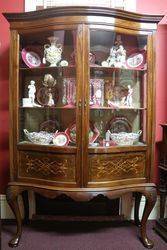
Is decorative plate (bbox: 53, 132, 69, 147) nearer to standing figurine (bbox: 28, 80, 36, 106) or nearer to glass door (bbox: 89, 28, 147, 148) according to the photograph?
glass door (bbox: 89, 28, 147, 148)

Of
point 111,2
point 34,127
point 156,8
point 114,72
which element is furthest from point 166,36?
point 34,127

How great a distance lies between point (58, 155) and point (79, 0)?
1428mm

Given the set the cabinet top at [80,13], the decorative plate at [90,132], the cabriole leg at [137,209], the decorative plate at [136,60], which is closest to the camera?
the cabinet top at [80,13]

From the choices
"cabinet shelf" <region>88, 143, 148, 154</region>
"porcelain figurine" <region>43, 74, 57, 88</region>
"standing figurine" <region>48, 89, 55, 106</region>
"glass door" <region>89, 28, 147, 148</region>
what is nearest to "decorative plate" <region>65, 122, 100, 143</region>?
"glass door" <region>89, 28, 147, 148</region>

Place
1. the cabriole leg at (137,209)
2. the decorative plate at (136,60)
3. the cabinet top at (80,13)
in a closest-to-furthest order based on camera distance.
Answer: the cabinet top at (80,13), the decorative plate at (136,60), the cabriole leg at (137,209)

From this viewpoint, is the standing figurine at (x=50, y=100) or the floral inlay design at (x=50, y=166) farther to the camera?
the standing figurine at (x=50, y=100)

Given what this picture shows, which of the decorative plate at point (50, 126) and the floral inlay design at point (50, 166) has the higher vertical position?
the decorative plate at point (50, 126)

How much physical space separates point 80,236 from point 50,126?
0.92m

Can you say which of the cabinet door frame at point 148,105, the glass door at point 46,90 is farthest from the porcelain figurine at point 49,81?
the cabinet door frame at point 148,105

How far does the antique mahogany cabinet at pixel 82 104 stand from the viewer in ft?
6.86

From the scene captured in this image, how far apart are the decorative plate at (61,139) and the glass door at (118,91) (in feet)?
0.60

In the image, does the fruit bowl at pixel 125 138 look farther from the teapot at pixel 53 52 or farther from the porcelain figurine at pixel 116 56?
the teapot at pixel 53 52

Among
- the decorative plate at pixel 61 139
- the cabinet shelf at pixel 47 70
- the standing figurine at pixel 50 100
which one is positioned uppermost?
the cabinet shelf at pixel 47 70

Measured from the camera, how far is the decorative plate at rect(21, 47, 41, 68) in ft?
7.45
